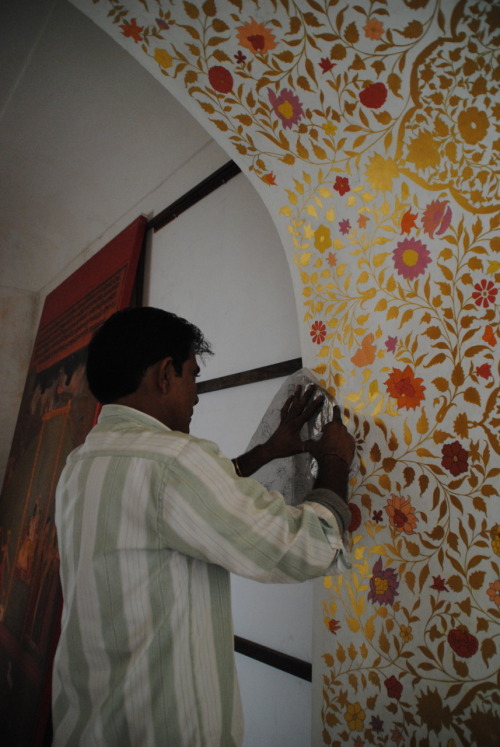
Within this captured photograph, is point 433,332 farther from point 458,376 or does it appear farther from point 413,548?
point 413,548

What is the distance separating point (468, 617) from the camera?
76 cm

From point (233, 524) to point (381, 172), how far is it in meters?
0.77

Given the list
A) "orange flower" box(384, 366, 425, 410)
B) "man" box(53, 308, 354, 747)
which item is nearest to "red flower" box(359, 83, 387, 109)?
"orange flower" box(384, 366, 425, 410)

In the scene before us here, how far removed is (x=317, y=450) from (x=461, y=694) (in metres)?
0.45

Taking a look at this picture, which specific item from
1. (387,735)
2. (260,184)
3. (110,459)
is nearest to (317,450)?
(110,459)

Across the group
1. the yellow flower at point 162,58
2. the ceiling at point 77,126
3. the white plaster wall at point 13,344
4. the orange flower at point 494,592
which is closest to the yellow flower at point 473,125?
the yellow flower at point 162,58

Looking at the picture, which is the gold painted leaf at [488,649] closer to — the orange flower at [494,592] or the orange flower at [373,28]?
the orange flower at [494,592]

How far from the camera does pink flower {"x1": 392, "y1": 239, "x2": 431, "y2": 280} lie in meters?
0.90

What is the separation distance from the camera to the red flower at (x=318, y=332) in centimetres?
108

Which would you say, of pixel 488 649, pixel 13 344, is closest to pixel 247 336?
pixel 488 649

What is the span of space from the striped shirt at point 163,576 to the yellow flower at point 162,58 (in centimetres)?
86

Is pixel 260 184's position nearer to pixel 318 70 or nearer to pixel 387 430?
pixel 318 70

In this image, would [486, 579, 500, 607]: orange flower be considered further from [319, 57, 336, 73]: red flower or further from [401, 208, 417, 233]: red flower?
[319, 57, 336, 73]: red flower

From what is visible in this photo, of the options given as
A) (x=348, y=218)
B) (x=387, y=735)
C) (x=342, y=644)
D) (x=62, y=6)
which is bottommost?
(x=387, y=735)
